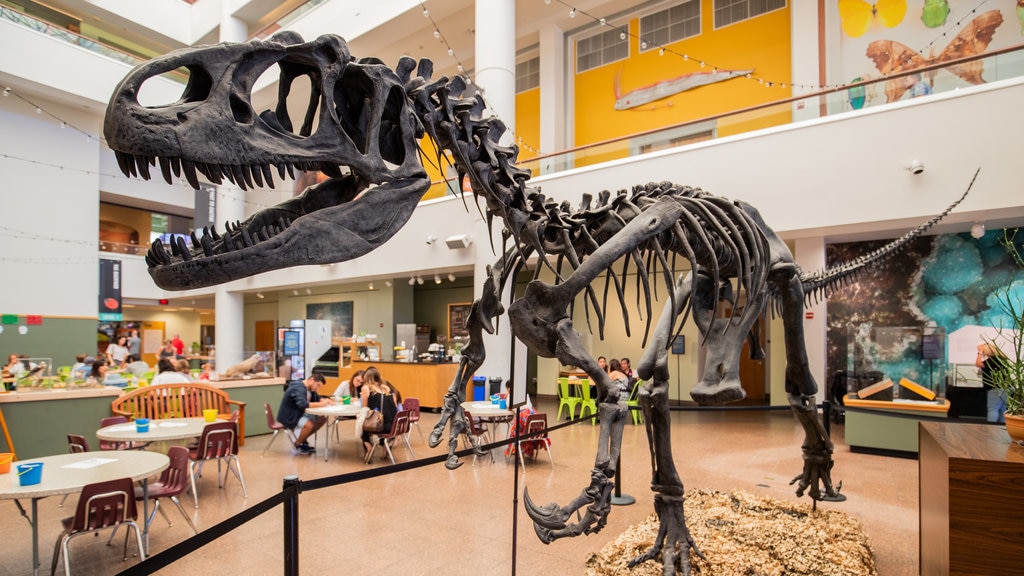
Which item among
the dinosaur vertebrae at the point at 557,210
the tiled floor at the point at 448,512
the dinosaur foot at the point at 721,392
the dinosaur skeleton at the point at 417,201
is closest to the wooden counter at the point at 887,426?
the tiled floor at the point at 448,512

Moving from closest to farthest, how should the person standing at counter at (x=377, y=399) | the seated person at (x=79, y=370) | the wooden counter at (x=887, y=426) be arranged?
1. the person standing at counter at (x=377, y=399)
2. the wooden counter at (x=887, y=426)
3. the seated person at (x=79, y=370)

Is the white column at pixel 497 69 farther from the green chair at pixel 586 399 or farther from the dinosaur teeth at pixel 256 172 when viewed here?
the dinosaur teeth at pixel 256 172

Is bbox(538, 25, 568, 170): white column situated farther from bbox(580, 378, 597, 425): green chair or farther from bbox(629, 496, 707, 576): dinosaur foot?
bbox(629, 496, 707, 576): dinosaur foot

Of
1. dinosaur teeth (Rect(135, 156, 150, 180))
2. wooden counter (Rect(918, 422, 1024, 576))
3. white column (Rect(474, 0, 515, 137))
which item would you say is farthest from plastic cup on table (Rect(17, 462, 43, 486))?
white column (Rect(474, 0, 515, 137))

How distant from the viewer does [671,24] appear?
40.2 ft

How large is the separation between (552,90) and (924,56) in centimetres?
722

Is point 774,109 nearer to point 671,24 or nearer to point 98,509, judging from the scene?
point 671,24

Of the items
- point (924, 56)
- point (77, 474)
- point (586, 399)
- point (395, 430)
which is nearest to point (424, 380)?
point (586, 399)

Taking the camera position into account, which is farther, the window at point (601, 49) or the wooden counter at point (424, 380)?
the window at point (601, 49)

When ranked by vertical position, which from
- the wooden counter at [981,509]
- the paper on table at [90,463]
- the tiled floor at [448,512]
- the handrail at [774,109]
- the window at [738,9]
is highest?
the window at [738,9]

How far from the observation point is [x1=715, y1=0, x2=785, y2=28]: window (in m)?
11.2

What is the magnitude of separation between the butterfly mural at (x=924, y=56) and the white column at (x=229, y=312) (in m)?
14.5

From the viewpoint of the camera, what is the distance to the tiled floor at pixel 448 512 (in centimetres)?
417

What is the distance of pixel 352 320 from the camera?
56.9 feet
